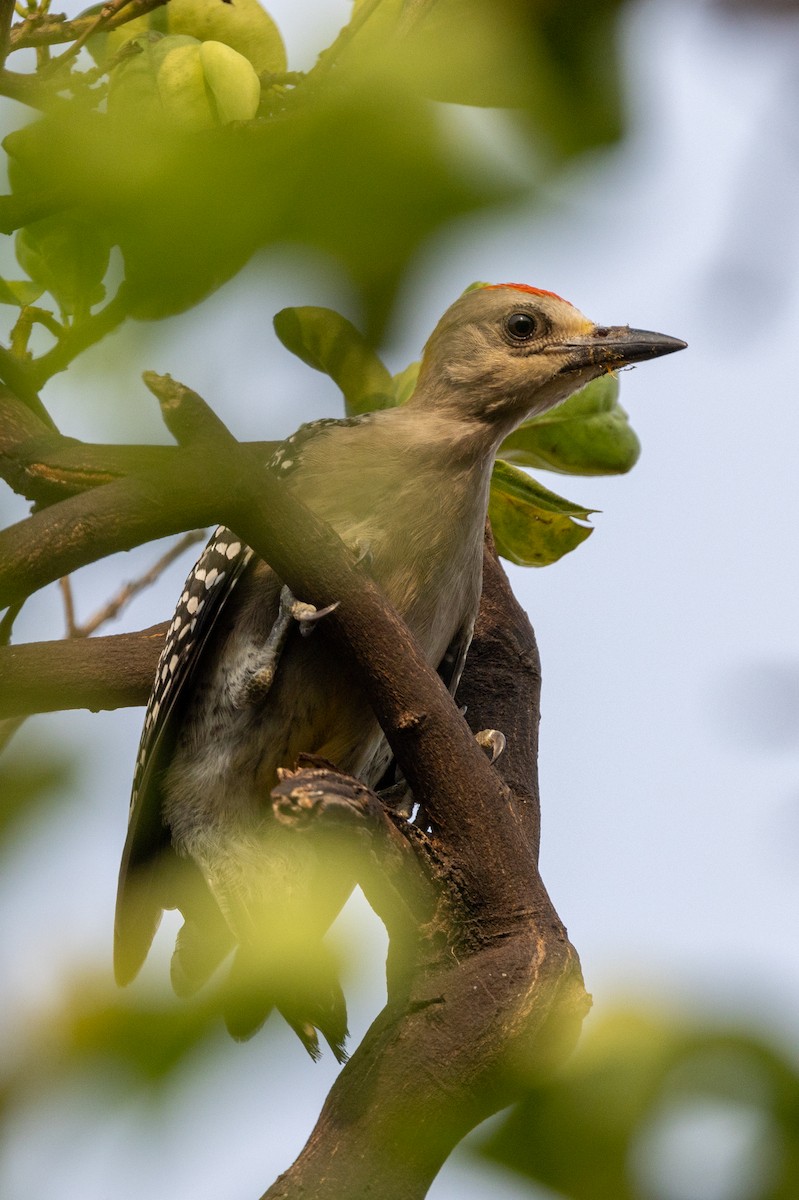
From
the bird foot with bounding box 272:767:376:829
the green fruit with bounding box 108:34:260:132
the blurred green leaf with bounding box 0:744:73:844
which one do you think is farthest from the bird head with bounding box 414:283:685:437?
the blurred green leaf with bounding box 0:744:73:844

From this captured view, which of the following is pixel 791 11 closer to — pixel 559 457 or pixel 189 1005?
pixel 189 1005

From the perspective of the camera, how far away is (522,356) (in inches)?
191

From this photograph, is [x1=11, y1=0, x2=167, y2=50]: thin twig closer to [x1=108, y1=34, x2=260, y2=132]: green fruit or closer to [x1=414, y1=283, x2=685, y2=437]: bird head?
[x1=108, y1=34, x2=260, y2=132]: green fruit

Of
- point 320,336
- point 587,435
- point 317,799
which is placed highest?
point 587,435

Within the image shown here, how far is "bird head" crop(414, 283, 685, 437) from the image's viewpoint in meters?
4.73

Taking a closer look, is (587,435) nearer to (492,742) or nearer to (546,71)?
(492,742)

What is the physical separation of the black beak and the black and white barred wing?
1.43 metres

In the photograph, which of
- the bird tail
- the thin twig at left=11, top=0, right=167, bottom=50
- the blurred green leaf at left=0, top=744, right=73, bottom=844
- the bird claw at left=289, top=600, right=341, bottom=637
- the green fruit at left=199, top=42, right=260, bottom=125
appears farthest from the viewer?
the bird claw at left=289, top=600, right=341, bottom=637

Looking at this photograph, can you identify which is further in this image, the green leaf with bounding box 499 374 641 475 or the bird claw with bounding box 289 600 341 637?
the green leaf with bounding box 499 374 641 475

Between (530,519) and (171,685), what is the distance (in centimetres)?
167

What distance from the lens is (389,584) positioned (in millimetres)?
4340

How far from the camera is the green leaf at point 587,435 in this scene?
504cm

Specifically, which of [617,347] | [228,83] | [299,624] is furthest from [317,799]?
[617,347]

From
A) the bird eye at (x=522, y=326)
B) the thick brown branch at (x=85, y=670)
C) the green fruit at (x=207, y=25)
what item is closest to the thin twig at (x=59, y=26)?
the green fruit at (x=207, y=25)
